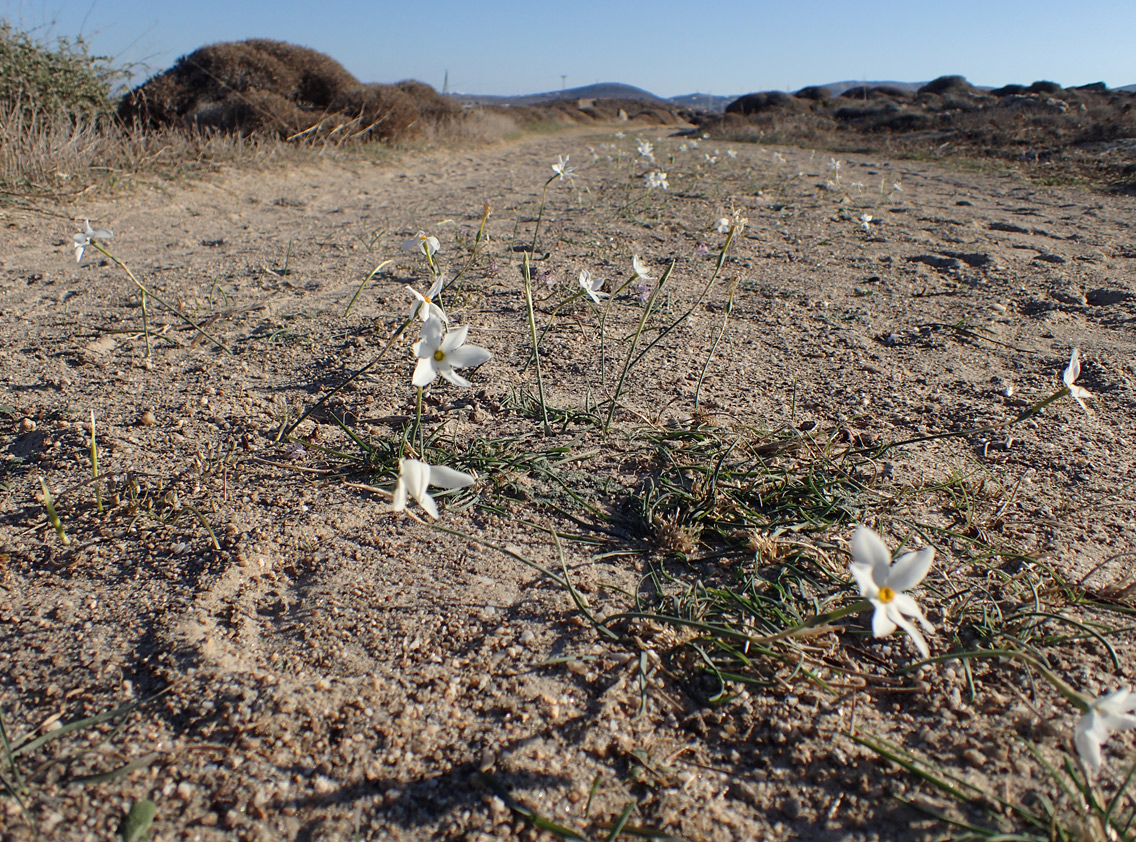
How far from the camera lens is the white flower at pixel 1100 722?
0.93 m

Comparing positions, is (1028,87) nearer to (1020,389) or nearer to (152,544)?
(1020,389)

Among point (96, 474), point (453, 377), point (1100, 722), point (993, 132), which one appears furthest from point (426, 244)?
point (993, 132)

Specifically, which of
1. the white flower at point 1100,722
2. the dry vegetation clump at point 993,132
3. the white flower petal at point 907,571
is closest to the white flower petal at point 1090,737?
the white flower at point 1100,722

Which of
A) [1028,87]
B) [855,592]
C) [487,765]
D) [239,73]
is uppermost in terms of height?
[1028,87]

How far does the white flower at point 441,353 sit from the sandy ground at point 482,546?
17.8 inches

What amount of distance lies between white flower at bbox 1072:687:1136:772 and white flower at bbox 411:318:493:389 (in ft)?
3.52

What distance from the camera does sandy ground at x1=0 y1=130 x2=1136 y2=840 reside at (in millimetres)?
1117

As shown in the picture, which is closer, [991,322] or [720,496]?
[720,496]

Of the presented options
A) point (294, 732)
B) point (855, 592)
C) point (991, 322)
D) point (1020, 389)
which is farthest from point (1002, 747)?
point (991, 322)

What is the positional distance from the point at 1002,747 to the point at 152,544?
1.74 metres

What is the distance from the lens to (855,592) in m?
1.51

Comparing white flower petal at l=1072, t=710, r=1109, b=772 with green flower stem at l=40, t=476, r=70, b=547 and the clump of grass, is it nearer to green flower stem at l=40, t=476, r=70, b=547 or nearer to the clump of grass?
green flower stem at l=40, t=476, r=70, b=547

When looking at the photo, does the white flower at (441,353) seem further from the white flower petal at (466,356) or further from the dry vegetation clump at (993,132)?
the dry vegetation clump at (993,132)

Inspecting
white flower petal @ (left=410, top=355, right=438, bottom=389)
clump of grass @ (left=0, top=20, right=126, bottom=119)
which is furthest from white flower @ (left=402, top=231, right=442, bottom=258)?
clump of grass @ (left=0, top=20, right=126, bottom=119)
